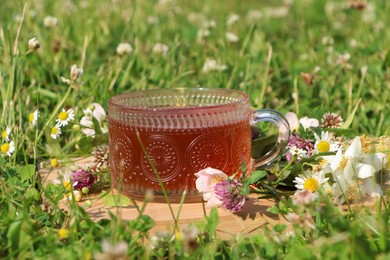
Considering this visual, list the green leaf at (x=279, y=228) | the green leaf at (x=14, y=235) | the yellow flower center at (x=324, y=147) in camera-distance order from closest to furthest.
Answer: the green leaf at (x=14, y=235) < the green leaf at (x=279, y=228) < the yellow flower center at (x=324, y=147)

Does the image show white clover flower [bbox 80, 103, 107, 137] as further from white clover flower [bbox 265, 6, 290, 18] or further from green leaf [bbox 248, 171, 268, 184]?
white clover flower [bbox 265, 6, 290, 18]

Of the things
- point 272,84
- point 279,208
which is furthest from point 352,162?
point 272,84

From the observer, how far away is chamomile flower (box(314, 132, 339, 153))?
2123mm

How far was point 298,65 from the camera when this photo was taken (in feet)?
11.9

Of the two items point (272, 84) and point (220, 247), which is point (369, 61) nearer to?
point (272, 84)

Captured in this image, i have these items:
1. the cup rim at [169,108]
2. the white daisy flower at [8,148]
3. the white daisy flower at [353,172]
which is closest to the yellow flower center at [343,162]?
the white daisy flower at [353,172]

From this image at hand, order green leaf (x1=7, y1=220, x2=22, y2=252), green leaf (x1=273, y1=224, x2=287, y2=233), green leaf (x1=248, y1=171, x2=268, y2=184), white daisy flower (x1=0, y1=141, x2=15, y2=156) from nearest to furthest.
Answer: green leaf (x1=7, y1=220, x2=22, y2=252), green leaf (x1=273, y1=224, x2=287, y2=233), green leaf (x1=248, y1=171, x2=268, y2=184), white daisy flower (x1=0, y1=141, x2=15, y2=156)

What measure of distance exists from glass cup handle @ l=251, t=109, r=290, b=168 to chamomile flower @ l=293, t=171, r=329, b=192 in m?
0.20

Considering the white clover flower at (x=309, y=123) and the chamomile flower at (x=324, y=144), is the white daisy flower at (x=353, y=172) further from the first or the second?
the white clover flower at (x=309, y=123)

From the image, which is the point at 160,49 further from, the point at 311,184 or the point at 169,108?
the point at 311,184

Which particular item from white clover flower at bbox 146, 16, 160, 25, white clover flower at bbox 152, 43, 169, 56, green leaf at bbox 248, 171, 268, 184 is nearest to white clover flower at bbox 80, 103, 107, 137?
green leaf at bbox 248, 171, 268, 184

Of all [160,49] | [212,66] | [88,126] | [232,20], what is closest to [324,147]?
[88,126]

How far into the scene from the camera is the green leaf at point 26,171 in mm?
2164

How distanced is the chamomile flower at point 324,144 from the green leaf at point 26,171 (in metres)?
0.89
